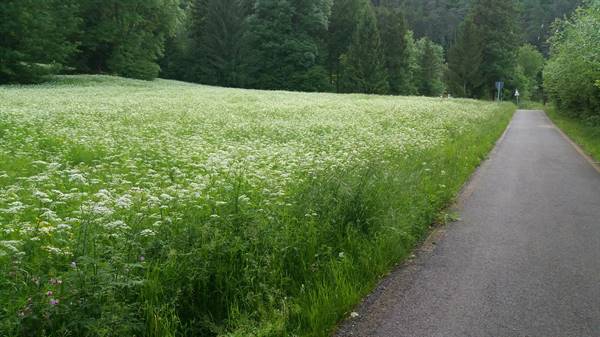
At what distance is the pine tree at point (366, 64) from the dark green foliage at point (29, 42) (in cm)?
4168

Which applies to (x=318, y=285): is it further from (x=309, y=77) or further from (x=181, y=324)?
(x=309, y=77)

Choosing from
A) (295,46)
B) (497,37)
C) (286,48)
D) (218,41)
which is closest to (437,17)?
(497,37)

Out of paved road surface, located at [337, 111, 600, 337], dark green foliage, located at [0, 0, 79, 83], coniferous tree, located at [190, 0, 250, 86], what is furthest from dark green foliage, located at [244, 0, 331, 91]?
paved road surface, located at [337, 111, 600, 337]

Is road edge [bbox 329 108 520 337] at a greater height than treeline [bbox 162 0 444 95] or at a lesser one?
lesser

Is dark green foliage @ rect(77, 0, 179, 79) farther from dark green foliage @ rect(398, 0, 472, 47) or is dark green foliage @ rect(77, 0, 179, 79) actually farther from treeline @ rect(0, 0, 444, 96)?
dark green foliage @ rect(398, 0, 472, 47)

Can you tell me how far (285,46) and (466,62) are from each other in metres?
27.4

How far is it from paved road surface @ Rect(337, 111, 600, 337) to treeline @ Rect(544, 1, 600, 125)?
8959 mm

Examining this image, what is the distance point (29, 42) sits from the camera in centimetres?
3759

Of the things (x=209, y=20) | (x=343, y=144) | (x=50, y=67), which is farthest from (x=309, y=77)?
(x=343, y=144)

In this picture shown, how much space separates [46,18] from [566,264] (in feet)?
142

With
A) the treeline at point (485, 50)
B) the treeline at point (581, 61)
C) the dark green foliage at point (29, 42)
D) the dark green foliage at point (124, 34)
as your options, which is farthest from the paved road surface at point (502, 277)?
the treeline at point (485, 50)

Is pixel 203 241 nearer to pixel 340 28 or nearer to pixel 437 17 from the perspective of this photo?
pixel 340 28

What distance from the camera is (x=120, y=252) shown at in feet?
13.7

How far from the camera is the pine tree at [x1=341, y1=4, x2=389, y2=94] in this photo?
71000 millimetres
